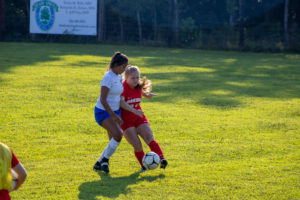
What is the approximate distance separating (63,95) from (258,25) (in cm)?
2459

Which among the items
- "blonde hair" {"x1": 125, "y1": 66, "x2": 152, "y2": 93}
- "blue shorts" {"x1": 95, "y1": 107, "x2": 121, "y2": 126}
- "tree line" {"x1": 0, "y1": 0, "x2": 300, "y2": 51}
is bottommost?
"blue shorts" {"x1": 95, "y1": 107, "x2": 121, "y2": 126}

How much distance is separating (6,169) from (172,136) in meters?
5.33

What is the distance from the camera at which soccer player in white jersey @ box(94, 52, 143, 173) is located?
577 cm

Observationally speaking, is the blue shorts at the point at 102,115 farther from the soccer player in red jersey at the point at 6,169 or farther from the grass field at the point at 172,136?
the soccer player in red jersey at the point at 6,169

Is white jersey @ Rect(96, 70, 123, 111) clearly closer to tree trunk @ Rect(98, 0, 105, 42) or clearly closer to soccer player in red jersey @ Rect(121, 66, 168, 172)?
soccer player in red jersey @ Rect(121, 66, 168, 172)

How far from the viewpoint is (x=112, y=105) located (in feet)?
19.4

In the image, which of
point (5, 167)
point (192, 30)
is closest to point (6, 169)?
point (5, 167)

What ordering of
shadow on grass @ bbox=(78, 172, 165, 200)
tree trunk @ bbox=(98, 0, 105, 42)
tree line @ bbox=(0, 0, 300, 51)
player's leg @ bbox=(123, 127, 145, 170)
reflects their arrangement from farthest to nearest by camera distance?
tree trunk @ bbox=(98, 0, 105, 42)
tree line @ bbox=(0, 0, 300, 51)
player's leg @ bbox=(123, 127, 145, 170)
shadow on grass @ bbox=(78, 172, 165, 200)

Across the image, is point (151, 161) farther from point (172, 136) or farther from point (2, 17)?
point (2, 17)

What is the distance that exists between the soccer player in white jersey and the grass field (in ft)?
1.22

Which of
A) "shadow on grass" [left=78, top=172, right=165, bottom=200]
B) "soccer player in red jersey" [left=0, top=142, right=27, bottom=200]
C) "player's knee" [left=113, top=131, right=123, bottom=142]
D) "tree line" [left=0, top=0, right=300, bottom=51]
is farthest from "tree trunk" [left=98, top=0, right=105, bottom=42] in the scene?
"soccer player in red jersey" [left=0, top=142, right=27, bottom=200]

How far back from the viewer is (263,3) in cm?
3653

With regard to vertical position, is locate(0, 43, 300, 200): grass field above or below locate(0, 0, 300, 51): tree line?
below

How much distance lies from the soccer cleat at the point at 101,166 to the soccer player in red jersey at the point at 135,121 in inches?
19.1
